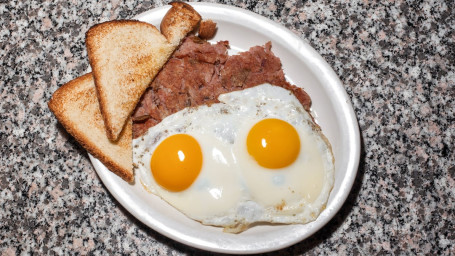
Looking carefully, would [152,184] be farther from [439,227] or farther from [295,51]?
[439,227]

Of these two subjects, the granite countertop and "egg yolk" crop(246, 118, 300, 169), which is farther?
the granite countertop

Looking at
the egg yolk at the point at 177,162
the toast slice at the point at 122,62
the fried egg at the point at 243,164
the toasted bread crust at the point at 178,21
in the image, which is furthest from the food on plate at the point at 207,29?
the egg yolk at the point at 177,162

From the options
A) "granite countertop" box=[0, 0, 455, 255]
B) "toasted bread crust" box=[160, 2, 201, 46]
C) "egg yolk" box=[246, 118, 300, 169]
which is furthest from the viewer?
"granite countertop" box=[0, 0, 455, 255]

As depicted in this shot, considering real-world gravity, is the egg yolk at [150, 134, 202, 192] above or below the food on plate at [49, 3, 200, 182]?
below

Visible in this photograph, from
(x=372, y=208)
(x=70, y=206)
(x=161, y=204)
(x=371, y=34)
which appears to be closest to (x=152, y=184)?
(x=161, y=204)

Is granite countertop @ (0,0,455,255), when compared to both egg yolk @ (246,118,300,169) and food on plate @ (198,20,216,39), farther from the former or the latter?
egg yolk @ (246,118,300,169)

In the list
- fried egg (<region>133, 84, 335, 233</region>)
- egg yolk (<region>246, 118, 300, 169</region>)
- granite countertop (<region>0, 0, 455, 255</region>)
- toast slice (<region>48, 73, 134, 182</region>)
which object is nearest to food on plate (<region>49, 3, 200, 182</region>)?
toast slice (<region>48, 73, 134, 182</region>)
